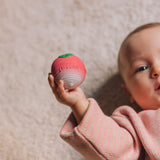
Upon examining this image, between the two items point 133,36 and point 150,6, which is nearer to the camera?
point 133,36

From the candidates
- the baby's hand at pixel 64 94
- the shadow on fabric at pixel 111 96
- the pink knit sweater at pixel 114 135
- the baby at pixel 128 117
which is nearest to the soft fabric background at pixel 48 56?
the shadow on fabric at pixel 111 96

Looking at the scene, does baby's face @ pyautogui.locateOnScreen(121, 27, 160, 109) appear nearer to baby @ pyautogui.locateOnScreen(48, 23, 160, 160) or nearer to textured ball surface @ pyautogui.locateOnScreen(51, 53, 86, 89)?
baby @ pyautogui.locateOnScreen(48, 23, 160, 160)

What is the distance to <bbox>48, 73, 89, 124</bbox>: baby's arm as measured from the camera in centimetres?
75

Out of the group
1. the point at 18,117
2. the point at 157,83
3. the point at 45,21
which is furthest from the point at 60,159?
the point at 45,21

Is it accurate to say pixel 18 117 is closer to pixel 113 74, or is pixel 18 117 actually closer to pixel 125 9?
pixel 113 74

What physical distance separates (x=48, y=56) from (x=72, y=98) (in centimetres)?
54

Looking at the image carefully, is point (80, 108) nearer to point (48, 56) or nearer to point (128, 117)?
point (128, 117)

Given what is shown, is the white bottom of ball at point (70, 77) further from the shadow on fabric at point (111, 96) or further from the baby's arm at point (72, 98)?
Result: the shadow on fabric at point (111, 96)

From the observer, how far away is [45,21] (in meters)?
1.34

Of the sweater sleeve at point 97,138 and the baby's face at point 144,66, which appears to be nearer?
the sweater sleeve at point 97,138

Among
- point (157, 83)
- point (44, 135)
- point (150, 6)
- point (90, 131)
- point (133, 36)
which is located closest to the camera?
point (90, 131)

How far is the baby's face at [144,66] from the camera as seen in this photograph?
3.05 feet

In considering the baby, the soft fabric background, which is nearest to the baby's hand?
the baby

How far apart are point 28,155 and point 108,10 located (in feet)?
2.43
